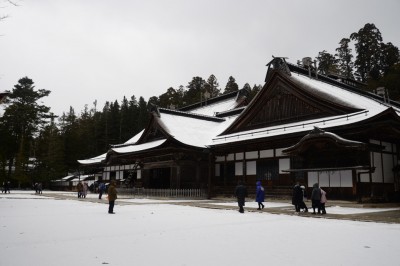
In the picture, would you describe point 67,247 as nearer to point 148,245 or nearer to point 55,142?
point 148,245

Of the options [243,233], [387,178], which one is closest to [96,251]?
[243,233]

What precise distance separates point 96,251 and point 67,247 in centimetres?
78

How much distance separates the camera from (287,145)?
2292cm

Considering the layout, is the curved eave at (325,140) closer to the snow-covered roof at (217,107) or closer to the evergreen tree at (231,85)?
the snow-covered roof at (217,107)

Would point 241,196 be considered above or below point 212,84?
below

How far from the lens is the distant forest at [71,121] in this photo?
50.9 metres

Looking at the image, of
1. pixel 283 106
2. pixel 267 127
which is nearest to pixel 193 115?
pixel 267 127

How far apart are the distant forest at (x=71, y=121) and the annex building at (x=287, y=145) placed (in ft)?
51.7

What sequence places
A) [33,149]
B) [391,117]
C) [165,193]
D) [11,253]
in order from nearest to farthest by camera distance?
[11,253]
[391,117]
[165,193]
[33,149]

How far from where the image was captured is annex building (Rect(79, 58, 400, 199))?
18700mm

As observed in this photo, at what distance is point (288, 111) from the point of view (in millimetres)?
24297

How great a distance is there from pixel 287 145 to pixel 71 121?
62.1 metres

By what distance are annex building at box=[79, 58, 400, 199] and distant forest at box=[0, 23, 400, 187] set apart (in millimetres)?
15767

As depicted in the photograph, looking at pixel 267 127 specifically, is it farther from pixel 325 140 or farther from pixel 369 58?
pixel 369 58
